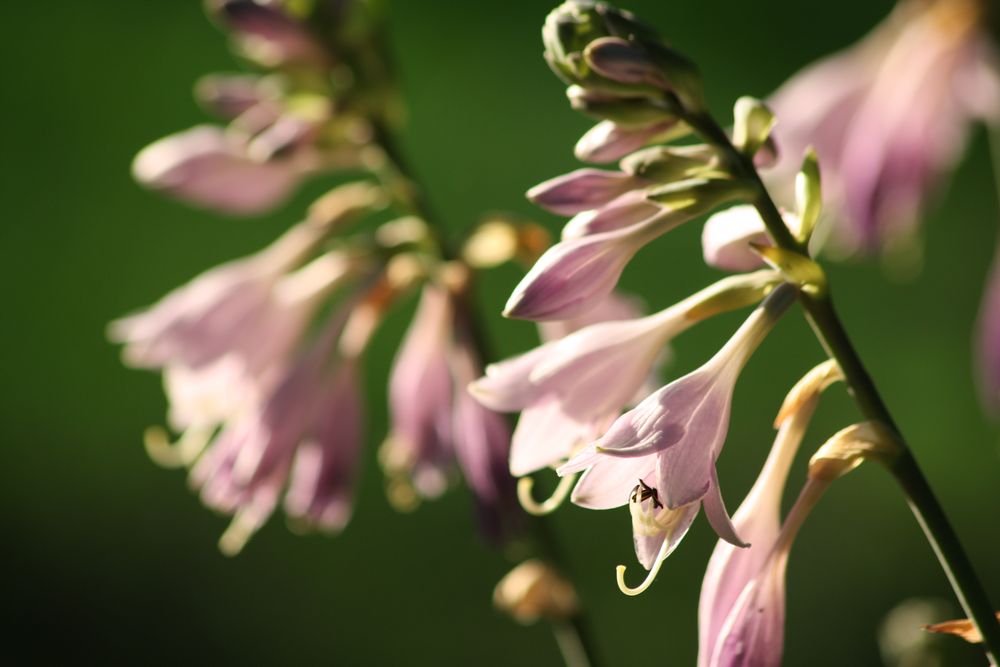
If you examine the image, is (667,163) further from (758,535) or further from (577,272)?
(758,535)

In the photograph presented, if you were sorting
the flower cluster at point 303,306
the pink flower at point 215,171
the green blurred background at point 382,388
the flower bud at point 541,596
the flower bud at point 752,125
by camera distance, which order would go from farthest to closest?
1. the green blurred background at point 382,388
2. the pink flower at point 215,171
3. the flower cluster at point 303,306
4. the flower bud at point 541,596
5. the flower bud at point 752,125

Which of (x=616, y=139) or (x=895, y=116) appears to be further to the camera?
(x=895, y=116)

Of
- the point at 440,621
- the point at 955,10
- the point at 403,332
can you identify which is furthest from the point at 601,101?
the point at 403,332

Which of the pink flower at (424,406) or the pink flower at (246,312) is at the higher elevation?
the pink flower at (246,312)

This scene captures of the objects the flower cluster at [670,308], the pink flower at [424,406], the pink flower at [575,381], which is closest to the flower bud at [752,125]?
the flower cluster at [670,308]

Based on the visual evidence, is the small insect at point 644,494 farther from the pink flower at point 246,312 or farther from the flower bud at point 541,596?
the pink flower at point 246,312

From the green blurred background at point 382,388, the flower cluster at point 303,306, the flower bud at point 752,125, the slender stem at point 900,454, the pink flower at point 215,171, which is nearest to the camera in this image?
the slender stem at point 900,454

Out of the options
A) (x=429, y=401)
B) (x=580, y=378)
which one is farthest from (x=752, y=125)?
(x=429, y=401)

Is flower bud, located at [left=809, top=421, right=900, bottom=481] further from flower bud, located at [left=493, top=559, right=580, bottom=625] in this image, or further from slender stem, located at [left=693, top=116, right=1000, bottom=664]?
flower bud, located at [left=493, top=559, right=580, bottom=625]
